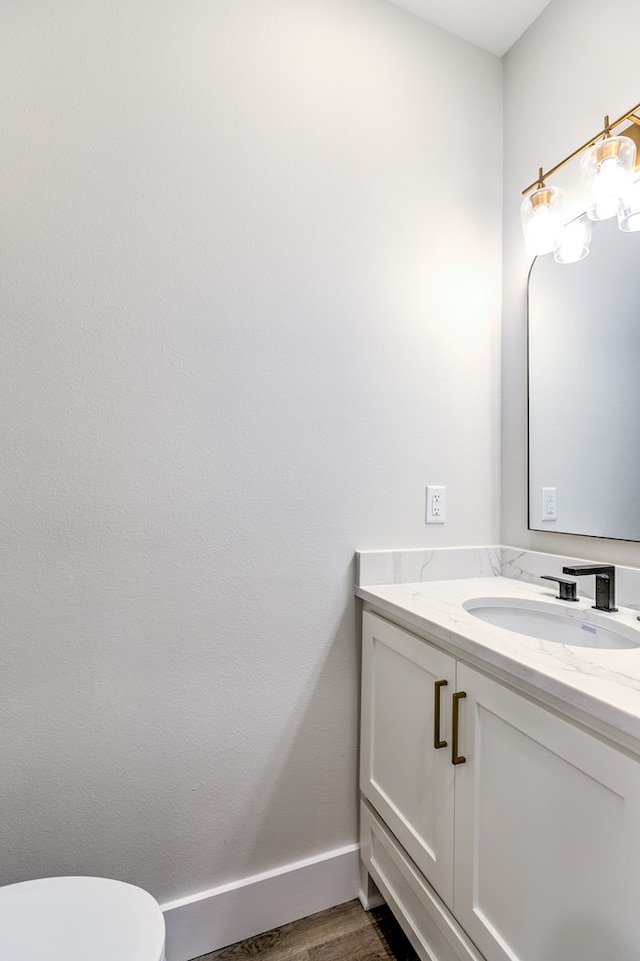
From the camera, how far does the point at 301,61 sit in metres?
1.32

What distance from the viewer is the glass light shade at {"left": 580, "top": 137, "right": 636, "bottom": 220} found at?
1117 millimetres

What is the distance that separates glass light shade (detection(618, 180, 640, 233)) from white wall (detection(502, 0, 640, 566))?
229 mm

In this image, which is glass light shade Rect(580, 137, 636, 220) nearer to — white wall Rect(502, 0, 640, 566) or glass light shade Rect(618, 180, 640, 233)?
glass light shade Rect(618, 180, 640, 233)

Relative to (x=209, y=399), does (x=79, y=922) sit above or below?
below

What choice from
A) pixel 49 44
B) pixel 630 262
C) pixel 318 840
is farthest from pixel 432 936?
pixel 49 44

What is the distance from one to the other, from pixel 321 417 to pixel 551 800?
0.99m

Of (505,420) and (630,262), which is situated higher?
(630,262)

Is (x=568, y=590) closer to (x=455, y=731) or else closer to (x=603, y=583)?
(x=603, y=583)

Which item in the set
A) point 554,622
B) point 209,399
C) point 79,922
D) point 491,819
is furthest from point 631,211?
point 79,922

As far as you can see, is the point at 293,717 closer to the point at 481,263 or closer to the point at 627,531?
the point at 627,531

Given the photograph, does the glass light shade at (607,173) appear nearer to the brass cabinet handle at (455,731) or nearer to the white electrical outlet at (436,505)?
the white electrical outlet at (436,505)

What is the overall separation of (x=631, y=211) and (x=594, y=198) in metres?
0.10

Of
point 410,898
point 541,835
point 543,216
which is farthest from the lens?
point 543,216

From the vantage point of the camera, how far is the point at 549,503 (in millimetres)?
1411
